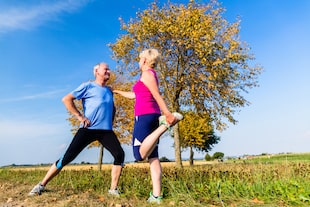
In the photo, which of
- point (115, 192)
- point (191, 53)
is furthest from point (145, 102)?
point (191, 53)

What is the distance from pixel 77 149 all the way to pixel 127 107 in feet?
63.0

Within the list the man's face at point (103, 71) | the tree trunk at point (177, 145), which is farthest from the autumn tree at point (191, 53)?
the man's face at point (103, 71)

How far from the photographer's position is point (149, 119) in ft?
17.9

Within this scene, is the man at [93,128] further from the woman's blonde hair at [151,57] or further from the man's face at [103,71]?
the woman's blonde hair at [151,57]

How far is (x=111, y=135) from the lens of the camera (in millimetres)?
6715

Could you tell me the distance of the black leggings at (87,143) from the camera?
655 centimetres

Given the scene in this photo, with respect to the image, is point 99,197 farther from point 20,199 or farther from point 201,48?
point 201,48

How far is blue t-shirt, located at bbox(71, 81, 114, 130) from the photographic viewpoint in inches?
Result: 260

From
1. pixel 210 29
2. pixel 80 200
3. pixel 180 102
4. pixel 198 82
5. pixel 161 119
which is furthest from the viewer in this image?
pixel 180 102

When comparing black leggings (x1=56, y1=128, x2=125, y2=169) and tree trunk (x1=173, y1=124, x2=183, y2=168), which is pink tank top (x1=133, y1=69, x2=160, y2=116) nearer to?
black leggings (x1=56, y1=128, x2=125, y2=169)

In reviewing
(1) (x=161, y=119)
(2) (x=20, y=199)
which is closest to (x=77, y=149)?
(2) (x=20, y=199)

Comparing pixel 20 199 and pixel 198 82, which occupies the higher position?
pixel 198 82

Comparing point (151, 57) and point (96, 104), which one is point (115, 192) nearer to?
point (96, 104)

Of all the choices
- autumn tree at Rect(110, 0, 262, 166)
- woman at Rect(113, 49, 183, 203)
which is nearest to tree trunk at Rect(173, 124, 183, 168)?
autumn tree at Rect(110, 0, 262, 166)
